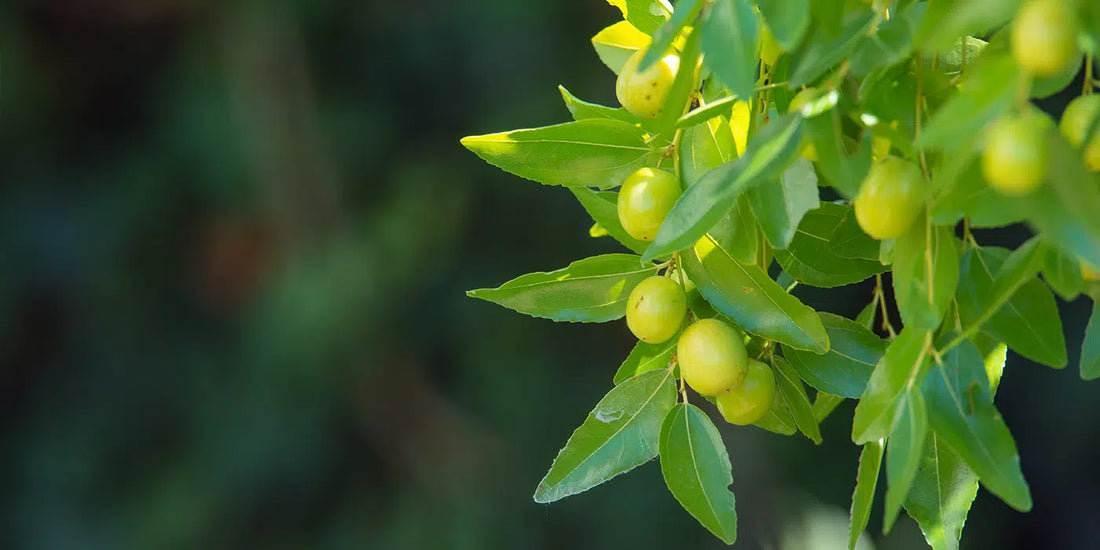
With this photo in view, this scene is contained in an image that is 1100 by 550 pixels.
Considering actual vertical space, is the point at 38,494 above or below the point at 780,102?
below

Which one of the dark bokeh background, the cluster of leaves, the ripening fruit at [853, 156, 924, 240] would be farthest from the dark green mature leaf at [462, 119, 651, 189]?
the dark bokeh background

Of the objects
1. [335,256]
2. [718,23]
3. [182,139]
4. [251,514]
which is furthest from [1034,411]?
[718,23]

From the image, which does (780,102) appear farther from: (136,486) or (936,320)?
(136,486)

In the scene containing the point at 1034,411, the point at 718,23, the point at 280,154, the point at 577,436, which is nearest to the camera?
the point at 718,23

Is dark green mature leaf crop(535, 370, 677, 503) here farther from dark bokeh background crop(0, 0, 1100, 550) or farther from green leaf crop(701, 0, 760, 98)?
dark bokeh background crop(0, 0, 1100, 550)

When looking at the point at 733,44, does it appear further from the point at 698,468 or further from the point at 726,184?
the point at 698,468

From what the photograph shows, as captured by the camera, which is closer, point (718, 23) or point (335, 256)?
point (718, 23)
